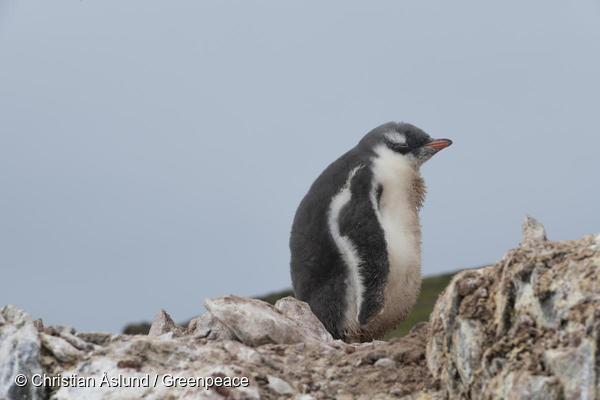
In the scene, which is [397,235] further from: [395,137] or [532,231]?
[532,231]

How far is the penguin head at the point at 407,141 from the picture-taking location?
7.56 metres

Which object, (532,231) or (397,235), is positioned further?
(397,235)

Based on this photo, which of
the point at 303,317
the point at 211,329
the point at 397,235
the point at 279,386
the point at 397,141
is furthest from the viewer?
the point at 397,141

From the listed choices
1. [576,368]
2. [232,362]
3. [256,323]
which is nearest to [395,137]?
[256,323]

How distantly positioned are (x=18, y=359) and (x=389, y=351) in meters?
2.28

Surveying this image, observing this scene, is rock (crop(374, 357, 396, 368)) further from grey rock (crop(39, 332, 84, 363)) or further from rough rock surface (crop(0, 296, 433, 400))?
grey rock (crop(39, 332, 84, 363))

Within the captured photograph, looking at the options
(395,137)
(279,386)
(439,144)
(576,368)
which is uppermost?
Answer: (395,137)

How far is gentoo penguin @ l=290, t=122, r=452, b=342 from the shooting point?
6.88 m

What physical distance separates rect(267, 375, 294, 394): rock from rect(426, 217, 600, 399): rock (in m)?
0.85

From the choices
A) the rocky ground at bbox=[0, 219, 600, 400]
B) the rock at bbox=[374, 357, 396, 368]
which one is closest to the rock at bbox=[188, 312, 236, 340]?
the rocky ground at bbox=[0, 219, 600, 400]

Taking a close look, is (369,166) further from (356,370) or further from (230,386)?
(230,386)

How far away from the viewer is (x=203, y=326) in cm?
537

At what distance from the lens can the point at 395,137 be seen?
7.61 m

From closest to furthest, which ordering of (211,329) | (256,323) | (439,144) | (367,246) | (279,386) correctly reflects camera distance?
1. (279,386)
2. (256,323)
3. (211,329)
4. (367,246)
5. (439,144)
